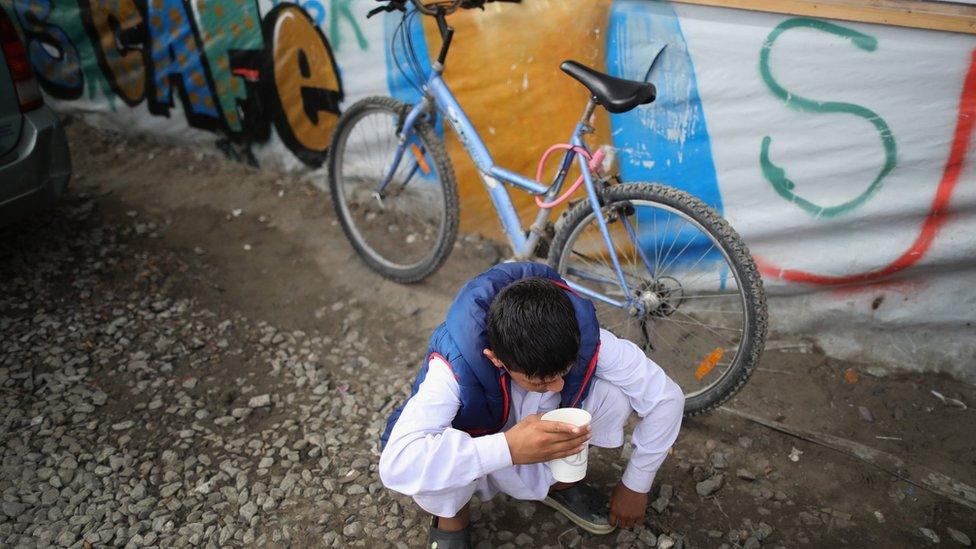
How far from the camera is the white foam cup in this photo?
1.82 m

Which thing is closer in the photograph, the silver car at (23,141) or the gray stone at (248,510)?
the gray stone at (248,510)

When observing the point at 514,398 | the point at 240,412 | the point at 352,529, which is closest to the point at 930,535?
the point at 514,398

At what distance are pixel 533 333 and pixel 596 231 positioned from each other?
122 centimetres

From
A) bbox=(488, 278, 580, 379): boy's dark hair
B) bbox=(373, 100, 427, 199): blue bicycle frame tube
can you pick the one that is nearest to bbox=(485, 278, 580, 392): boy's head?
bbox=(488, 278, 580, 379): boy's dark hair

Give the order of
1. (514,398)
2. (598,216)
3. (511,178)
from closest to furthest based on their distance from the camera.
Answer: (514,398) < (598,216) < (511,178)

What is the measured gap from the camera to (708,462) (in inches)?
104

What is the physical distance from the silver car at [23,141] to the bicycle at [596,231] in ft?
4.35

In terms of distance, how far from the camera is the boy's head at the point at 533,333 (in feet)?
5.79

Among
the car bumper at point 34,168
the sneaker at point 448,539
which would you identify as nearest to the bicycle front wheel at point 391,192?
the car bumper at point 34,168

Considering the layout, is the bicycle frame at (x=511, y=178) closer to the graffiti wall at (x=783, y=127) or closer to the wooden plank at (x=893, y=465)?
the graffiti wall at (x=783, y=127)

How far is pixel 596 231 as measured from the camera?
9.51 ft

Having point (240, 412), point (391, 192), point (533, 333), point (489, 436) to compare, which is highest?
point (533, 333)

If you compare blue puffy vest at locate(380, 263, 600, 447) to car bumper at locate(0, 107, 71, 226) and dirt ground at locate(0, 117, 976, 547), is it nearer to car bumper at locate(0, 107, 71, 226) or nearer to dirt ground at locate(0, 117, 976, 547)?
dirt ground at locate(0, 117, 976, 547)

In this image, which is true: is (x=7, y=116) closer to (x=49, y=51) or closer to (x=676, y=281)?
(x=49, y=51)
